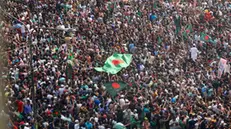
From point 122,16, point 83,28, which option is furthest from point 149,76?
point 122,16

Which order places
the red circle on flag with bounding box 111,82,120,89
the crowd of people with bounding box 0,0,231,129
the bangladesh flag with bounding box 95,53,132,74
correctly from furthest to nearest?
the bangladesh flag with bounding box 95,53,132,74 < the red circle on flag with bounding box 111,82,120,89 < the crowd of people with bounding box 0,0,231,129

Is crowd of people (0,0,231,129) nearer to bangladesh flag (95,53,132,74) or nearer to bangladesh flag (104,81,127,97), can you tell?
bangladesh flag (104,81,127,97)

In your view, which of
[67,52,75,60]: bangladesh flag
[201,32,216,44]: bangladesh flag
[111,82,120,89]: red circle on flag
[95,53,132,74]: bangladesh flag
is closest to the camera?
[111,82,120,89]: red circle on flag

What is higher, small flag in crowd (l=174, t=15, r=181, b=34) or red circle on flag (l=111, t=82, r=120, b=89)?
small flag in crowd (l=174, t=15, r=181, b=34)

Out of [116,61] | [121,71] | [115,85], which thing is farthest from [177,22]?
[115,85]

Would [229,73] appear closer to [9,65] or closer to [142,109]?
[142,109]

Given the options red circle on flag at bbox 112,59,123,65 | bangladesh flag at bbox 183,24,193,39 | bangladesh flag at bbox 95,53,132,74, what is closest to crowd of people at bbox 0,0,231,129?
bangladesh flag at bbox 183,24,193,39

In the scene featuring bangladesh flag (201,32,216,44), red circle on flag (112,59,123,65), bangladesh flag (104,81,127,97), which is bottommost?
bangladesh flag (201,32,216,44)

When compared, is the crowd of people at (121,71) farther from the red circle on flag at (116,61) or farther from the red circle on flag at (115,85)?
the red circle on flag at (116,61)

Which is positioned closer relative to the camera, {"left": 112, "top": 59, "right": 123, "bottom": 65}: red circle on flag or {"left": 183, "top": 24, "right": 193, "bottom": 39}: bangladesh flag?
{"left": 112, "top": 59, "right": 123, "bottom": 65}: red circle on flag
